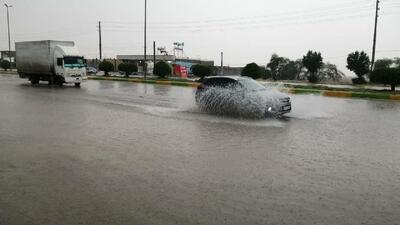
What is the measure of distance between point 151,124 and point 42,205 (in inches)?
279

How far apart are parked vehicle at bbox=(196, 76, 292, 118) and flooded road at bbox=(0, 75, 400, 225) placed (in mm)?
999

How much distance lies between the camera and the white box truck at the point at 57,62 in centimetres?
3061

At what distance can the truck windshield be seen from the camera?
100ft

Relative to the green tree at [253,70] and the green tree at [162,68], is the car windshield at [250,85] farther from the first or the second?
the green tree at [162,68]

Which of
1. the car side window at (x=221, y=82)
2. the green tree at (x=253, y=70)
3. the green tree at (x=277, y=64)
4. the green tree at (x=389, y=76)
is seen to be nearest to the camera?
the car side window at (x=221, y=82)

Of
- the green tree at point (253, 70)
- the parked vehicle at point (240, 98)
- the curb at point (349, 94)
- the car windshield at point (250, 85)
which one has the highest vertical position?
the green tree at point (253, 70)

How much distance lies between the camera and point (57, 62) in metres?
30.6

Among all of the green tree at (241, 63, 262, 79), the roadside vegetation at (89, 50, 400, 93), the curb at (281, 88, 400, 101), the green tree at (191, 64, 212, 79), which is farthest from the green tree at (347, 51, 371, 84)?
the curb at (281, 88, 400, 101)

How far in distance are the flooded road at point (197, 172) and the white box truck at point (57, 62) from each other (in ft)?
61.8

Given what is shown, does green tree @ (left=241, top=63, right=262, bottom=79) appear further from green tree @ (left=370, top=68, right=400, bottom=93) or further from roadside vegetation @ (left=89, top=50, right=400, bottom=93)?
green tree @ (left=370, top=68, right=400, bottom=93)

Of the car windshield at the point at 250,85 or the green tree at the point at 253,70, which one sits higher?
the green tree at the point at 253,70

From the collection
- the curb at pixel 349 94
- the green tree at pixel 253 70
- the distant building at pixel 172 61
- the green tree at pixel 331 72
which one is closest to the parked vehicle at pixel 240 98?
the curb at pixel 349 94

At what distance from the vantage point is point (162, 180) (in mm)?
6141

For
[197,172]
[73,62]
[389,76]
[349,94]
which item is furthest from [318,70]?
[197,172]
